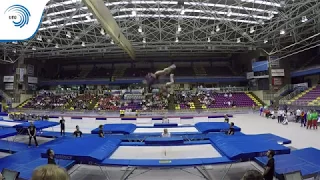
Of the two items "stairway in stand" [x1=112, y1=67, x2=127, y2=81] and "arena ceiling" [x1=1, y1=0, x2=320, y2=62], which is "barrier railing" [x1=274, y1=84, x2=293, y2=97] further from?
"stairway in stand" [x1=112, y1=67, x2=127, y2=81]

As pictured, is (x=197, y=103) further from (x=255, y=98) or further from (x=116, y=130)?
(x=116, y=130)

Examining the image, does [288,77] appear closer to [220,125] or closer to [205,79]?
[205,79]

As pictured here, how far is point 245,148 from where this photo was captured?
743 cm

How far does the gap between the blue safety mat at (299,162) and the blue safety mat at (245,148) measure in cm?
33

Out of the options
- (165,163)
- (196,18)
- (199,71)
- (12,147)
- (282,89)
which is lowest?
(12,147)

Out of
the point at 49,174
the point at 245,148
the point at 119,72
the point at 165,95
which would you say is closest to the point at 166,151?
the point at 245,148

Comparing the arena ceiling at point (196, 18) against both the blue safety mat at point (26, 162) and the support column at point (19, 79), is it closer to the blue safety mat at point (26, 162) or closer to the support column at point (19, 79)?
the support column at point (19, 79)

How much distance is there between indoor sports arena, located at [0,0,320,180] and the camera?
24.5ft

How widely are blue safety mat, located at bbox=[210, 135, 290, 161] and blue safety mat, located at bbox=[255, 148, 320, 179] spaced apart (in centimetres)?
33

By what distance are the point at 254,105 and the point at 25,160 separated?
3131cm

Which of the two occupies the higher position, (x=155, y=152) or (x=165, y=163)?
(x=165, y=163)

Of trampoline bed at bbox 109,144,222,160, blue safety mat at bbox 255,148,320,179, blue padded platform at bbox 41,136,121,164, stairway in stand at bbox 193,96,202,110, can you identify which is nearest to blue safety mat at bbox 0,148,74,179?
blue padded platform at bbox 41,136,121,164

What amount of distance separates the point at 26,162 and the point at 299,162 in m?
9.52

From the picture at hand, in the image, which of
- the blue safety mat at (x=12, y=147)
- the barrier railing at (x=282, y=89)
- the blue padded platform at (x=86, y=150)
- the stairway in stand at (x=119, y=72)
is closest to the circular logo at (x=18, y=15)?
the blue padded platform at (x=86, y=150)
